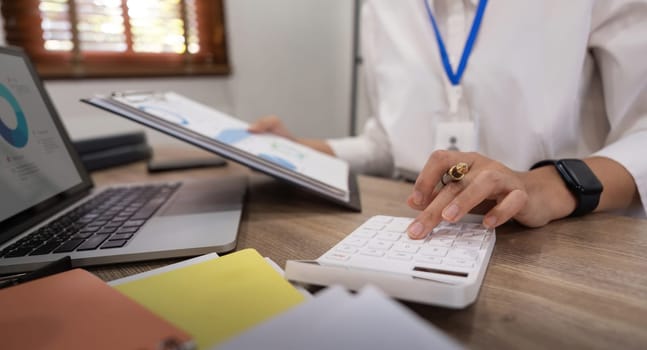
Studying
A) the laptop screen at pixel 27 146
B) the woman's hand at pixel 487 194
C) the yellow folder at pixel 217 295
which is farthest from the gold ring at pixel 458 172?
the laptop screen at pixel 27 146

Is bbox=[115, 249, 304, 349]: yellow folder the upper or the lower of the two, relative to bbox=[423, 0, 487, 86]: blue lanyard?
lower

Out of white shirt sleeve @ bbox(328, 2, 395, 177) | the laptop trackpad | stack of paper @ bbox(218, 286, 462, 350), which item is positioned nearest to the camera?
stack of paper @ bbox(218, 286, 462, 350)

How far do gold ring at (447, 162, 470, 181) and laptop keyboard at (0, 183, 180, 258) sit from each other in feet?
1.21

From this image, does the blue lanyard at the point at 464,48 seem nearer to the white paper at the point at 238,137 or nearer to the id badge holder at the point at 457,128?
the id badge holder at the point at 457,128

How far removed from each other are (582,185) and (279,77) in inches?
69.5

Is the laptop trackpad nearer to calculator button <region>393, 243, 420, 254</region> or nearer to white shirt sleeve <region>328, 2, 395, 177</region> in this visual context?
calculator button <region>393, 243, 420, 254</region>

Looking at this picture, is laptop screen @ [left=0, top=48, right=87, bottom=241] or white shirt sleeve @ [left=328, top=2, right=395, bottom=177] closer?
laptop screen @ [left=0, top=48, right=87, bottom=241]

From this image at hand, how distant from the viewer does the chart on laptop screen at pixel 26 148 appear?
462mm

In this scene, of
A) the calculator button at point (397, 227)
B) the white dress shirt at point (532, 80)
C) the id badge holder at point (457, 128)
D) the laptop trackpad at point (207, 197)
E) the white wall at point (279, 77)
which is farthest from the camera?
the white wall at point (279, 77)

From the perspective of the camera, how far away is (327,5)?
86.0 inches

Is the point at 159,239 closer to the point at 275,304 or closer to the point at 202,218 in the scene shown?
the point at 202,218

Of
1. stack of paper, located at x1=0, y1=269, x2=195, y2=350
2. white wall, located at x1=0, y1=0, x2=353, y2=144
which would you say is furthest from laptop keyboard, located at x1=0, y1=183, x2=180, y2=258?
white wall, located at x1=0, y1=0, x2=353, y2=144

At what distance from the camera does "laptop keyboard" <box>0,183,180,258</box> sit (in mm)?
404

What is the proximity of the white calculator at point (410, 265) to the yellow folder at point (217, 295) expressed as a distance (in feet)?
0.10
